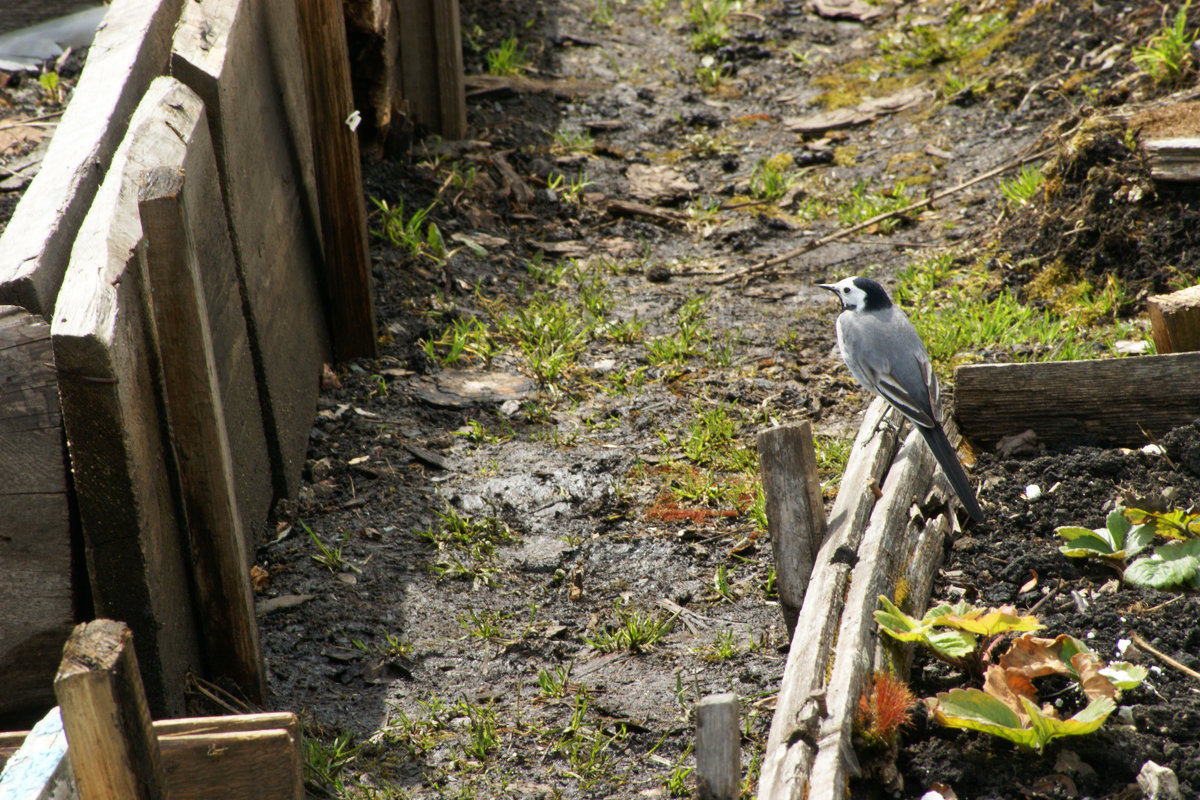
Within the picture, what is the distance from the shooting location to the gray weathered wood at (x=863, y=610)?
2.27 metres

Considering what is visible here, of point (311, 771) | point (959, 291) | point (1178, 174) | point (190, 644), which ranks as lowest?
point (311, 771)

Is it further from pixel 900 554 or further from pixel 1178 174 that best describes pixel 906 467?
pixel 1178 174

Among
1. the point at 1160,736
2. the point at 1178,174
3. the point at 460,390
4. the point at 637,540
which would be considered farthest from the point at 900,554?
the point at 1178,174

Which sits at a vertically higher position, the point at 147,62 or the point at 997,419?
the point at 147,62

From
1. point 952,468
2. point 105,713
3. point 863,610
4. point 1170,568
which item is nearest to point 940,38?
point 952,468

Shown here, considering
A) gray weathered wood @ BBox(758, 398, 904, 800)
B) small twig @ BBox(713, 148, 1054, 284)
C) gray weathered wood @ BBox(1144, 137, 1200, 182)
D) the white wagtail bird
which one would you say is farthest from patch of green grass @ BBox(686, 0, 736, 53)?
gray weathered wood @ BBox(758, 398, 904, 800)

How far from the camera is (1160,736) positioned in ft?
8.18

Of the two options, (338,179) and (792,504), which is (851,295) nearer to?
(792,504)

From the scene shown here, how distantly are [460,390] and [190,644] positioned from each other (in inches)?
85.0

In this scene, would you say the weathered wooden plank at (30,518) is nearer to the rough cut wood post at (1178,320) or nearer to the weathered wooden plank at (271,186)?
the weathered wooden plank at (271,186)

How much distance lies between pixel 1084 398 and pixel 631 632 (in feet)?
6.02

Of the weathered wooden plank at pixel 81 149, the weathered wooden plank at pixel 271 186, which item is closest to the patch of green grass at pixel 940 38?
the weathered wooden plank at pixel 271 186

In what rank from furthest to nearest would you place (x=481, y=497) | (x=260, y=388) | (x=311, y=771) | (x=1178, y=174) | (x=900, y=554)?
(x=1178, y=174) < (x=481, y=497) < (x=260, y=388) < (x=900, y=554) < (x=311, y=771)

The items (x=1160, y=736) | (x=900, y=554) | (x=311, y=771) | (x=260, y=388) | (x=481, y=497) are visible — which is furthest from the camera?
(x=481, y=497)
